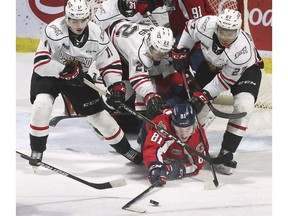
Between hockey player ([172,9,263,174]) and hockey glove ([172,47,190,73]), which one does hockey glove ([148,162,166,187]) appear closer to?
hockey player ([172,9,263,174])

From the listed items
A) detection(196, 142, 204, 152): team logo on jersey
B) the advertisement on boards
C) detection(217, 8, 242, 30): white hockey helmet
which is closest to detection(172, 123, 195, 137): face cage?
detection(196, 142, 204, 152): team logo on jersey

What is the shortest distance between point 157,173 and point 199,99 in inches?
18.3

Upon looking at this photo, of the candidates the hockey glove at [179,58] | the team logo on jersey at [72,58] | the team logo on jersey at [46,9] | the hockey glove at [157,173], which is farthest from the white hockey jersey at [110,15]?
the team logo on jersey at [46,9]

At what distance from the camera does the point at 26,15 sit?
5738 millimetres

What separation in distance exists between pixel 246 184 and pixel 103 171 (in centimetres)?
68

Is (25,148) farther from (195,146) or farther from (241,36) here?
(241,36)

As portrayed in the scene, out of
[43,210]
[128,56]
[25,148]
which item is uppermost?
[128,56]

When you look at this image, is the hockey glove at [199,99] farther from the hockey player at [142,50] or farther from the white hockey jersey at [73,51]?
the white hockey jersey at [73,51]

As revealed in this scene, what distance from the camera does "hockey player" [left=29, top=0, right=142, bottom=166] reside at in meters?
3.64

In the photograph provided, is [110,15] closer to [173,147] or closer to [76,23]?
[76,23]

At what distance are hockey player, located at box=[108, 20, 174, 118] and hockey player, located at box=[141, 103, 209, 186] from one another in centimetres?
11

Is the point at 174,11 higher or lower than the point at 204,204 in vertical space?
higher

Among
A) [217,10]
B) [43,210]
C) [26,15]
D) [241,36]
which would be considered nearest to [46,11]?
[26,15]

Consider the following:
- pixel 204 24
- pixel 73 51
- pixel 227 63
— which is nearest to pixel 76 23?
pixel 73 51
